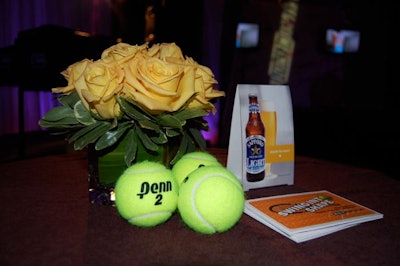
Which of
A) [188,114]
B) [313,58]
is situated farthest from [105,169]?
[313,58]

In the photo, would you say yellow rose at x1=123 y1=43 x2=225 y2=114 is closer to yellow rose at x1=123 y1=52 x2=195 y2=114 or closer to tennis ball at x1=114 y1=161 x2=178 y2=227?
yellow rose at x1=123 y1=52 x2=195 y2=114

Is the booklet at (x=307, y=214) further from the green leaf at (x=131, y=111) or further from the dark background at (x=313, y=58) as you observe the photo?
the dark background at (x=313, y=58)

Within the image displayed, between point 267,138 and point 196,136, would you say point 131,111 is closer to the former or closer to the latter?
point 196,136

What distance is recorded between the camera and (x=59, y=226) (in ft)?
1.90

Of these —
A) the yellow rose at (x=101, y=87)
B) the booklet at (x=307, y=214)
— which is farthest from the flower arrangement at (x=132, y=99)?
the booklet at (x=307, y=214)

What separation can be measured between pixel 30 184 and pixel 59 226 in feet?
1.00

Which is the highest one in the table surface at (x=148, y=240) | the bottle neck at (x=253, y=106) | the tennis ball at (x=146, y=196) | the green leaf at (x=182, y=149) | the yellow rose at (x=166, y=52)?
the yellow rose at (x=166, y=52)

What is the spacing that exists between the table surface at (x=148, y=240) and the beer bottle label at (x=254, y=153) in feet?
0.23

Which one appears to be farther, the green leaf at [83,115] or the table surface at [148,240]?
the green leaf at [83,115]

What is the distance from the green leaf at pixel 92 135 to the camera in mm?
637

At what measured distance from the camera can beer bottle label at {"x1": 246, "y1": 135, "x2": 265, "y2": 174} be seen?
80cm

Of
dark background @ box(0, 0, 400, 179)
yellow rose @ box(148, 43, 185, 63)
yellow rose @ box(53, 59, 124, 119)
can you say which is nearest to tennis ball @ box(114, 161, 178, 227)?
yellow rose @ box(53, 59, 124, 119)

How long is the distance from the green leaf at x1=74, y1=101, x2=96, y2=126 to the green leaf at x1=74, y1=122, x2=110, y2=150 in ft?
0.04

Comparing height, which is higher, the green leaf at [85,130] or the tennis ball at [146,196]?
the green leaf at [85,130]
